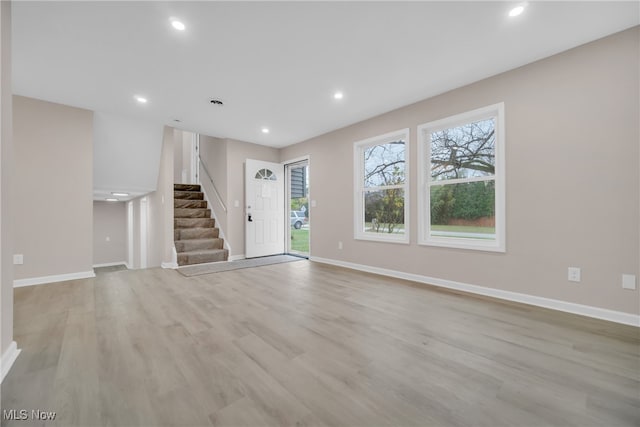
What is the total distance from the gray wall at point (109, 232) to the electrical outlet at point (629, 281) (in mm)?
11124

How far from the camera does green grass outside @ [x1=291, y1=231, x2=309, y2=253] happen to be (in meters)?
6.45

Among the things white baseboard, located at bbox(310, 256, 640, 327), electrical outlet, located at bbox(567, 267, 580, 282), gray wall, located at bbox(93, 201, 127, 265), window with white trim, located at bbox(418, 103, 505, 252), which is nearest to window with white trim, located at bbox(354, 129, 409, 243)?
window with white trim, located at bbox(418, 103, 505, 252)

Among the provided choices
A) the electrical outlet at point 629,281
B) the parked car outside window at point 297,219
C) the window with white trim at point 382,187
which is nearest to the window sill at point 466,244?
the window with white trim at point 382,187

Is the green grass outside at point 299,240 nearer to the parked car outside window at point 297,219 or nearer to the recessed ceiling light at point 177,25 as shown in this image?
the parked car outside window at point 297,219

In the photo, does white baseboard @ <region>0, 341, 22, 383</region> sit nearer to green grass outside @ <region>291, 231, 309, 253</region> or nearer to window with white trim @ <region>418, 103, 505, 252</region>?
window with white trim @ <region>418, 103, 505, 252</region>

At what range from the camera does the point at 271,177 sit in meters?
6.07

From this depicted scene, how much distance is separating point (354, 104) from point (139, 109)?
10.5ft

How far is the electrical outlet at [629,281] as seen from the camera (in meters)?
2.23

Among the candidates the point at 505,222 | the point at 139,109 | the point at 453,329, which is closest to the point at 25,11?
the point at 139,109

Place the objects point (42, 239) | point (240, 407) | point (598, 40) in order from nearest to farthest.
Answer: point (240, 407)
point (598, 40)
point (42, 239)

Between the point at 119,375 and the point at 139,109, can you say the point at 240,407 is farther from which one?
the point at 139,109

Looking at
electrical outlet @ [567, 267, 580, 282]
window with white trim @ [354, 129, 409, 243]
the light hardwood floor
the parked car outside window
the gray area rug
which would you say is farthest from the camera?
the parked car outside window

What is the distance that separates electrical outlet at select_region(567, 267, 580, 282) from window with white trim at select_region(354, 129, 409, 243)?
5.77 ft

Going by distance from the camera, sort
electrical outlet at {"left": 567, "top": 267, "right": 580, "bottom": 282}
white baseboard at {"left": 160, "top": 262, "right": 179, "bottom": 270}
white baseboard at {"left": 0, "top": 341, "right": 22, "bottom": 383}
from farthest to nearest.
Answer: white baseboard at {"left": 160, "top": 262, "right": 179, "bottom": 270} < electrical outlet at {"left": 567, "top": 267, "right": 580, "bottom": 282} < white baseboard at {"left": 0, "top": 341, "right": 22, "bottom": 383}
